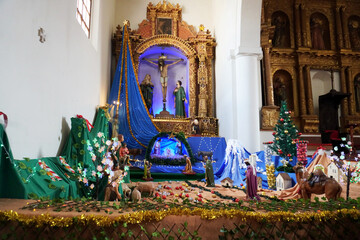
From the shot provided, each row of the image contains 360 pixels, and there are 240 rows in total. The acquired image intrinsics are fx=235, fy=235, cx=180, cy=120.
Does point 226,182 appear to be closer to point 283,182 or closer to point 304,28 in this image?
point 283,182

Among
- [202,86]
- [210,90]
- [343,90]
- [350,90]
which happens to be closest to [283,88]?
[343,90]

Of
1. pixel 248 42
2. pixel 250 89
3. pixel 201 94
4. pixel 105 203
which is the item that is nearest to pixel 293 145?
pixel 250 89

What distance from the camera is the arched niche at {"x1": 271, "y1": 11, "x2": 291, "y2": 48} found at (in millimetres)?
12695

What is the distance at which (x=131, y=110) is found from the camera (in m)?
9.40

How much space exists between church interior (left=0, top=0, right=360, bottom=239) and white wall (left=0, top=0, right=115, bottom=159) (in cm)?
3

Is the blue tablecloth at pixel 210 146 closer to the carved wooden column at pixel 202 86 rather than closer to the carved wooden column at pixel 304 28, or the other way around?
the carved wooden column at pixel 202 86

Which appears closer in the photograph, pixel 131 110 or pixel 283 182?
pixel 283 182

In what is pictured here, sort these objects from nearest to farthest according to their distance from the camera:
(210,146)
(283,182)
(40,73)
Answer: (40,73), (283,182), (210,146)

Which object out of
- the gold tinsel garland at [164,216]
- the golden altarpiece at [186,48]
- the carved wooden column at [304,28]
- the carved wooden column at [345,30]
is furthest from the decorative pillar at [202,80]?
the gold tinsel garland at [164,216]

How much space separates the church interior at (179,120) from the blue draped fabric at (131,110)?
46mm

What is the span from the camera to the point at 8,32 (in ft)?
10.4

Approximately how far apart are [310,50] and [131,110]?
9669 mm

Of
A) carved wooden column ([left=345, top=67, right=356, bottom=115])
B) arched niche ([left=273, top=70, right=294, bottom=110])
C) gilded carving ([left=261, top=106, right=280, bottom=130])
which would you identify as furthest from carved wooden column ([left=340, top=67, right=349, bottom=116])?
gilded carving ([left=261, top=106, right=280, bottom=130])

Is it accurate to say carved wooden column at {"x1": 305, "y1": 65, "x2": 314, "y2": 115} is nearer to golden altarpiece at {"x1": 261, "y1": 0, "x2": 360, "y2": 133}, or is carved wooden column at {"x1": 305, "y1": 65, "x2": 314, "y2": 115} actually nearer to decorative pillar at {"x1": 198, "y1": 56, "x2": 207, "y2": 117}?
golden altarpiece at {"x1": 261, "y1": 0, "x2": 360, "y2": 133}
